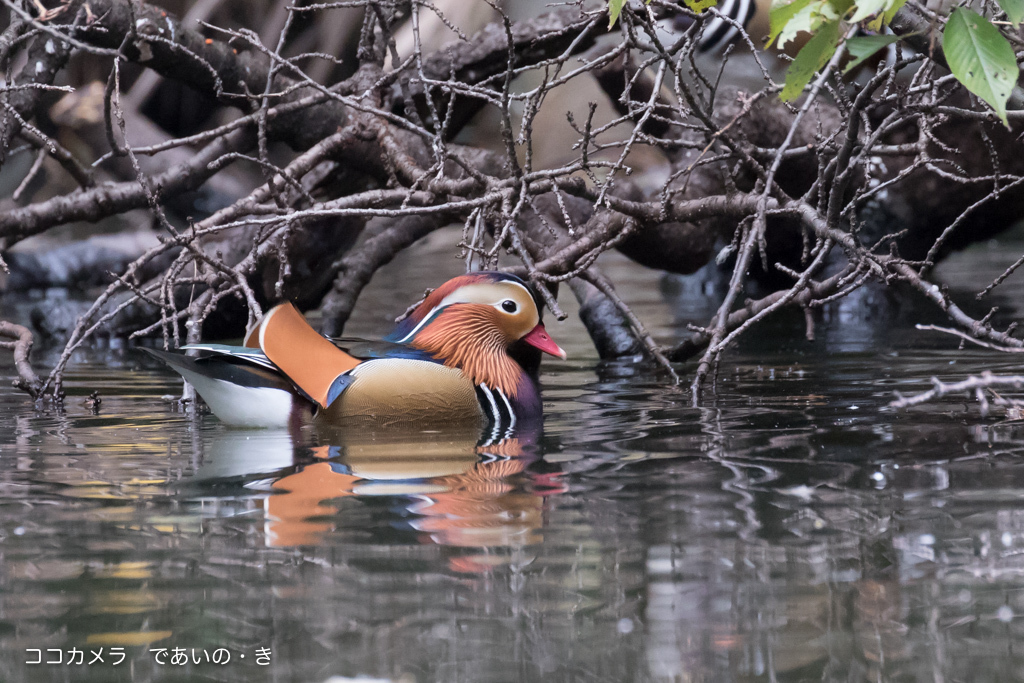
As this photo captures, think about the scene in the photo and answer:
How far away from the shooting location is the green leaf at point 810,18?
2.15 m

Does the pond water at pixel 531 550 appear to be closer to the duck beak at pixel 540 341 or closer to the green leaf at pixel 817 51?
the duck beak at pixel 540 341

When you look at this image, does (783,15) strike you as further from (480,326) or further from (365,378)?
(480,326)

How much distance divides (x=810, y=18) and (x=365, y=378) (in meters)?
2.24

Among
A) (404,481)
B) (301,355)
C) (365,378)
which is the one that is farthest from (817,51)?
(301,355)

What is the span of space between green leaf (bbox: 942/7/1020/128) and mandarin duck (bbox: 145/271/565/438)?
2307 mm

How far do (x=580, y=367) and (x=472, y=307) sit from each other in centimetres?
200

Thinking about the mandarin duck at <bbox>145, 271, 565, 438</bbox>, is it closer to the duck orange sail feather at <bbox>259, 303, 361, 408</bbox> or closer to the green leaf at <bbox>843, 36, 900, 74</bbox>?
the duck orange sail feather at <bbox>259, 303, 361, 408</bbox>

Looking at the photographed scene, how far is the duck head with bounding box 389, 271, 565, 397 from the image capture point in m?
4.30

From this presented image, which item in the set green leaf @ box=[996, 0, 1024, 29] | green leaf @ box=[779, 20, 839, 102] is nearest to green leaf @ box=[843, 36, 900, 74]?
green leaf @ box=[779, 20, 839, 102]

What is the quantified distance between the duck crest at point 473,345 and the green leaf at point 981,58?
247 cm

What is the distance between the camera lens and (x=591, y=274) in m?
5.65

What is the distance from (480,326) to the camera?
4438mm

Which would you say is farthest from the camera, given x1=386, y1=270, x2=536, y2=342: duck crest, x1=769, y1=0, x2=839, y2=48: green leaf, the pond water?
x1=386, y1=270, x2=536, y2=342: duck crest

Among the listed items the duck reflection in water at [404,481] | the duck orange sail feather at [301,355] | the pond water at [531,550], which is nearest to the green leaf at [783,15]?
the pond water at [531,550]
